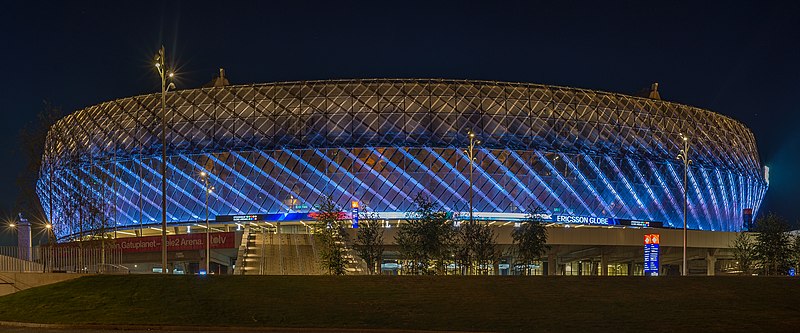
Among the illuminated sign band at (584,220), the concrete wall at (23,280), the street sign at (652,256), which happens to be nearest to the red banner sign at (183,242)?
the illuminated sign band at (584,220)

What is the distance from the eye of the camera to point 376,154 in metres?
80.6

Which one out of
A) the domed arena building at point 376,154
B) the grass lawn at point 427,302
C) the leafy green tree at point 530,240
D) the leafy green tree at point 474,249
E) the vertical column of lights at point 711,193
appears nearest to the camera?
the grass lawn at point 427,302

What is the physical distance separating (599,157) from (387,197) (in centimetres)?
1922

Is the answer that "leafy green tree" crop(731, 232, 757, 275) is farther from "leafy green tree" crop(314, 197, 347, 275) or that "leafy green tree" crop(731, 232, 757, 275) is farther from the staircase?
the staircase

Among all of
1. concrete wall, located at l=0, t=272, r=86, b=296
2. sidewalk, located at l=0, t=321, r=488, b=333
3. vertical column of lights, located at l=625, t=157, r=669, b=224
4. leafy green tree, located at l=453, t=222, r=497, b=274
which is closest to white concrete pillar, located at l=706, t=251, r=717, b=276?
vertical column of lights, located at l=625, t=157, r=669, b=224

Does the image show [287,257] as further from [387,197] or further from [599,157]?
[599,157]

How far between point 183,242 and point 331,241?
1925 cm

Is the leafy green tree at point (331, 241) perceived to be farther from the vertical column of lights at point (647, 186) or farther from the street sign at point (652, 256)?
the vertical column of lights at point (647, 186)

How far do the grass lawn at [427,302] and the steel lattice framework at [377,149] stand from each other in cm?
4499

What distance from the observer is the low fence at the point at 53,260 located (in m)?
39.0

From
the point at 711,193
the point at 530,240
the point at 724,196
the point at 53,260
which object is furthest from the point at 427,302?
the point at 724,196

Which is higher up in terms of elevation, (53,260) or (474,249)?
(53,260)

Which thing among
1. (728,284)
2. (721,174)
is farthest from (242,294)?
(721,174)

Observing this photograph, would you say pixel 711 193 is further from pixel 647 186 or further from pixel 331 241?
pixel 331 241
